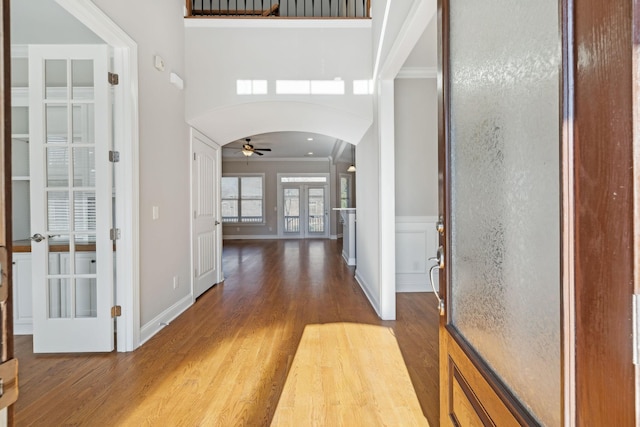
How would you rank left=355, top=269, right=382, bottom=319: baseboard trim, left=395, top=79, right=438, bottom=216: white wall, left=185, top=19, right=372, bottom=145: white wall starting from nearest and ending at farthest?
A: left=355, top=269, right=382, bottom=319: baseboard trim < left=185, top=19, right=372, bottom=145: white wall < left=395, top=79, right=438, bottom=216: white wall

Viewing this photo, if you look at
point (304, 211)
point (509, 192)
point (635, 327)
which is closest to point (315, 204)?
point (304, 211)

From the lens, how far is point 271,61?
358 cm

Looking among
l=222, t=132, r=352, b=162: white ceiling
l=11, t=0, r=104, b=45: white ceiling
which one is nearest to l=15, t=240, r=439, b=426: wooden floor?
l=11, t=0, r=104, b=45: white ceiling

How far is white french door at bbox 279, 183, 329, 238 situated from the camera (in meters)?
11.4

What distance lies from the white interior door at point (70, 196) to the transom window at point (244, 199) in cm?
892

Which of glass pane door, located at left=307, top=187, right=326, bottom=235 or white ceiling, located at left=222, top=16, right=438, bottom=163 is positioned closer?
white ceiling, located at left=222, top=16, right=438, bottom=163

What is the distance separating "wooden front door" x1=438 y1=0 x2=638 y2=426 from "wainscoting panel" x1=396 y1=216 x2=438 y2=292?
9.73 ft

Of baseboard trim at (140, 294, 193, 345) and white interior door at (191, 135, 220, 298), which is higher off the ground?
white interior door at (191, 135, 220, 298)

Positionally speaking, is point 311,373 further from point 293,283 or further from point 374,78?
point 374,78

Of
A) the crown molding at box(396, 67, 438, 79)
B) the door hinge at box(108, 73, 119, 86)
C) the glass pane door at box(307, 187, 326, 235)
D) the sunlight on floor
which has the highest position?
the crown molding at box(396, 67, 438, 79)

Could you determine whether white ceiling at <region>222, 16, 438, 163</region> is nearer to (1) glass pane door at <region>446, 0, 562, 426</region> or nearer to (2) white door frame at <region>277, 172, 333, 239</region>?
(2) white door frame at <region>277, 172, 333, 239</region>

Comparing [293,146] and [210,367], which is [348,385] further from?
[293,146]

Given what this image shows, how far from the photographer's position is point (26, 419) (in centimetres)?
174

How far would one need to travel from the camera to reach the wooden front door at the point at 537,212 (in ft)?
1.57
